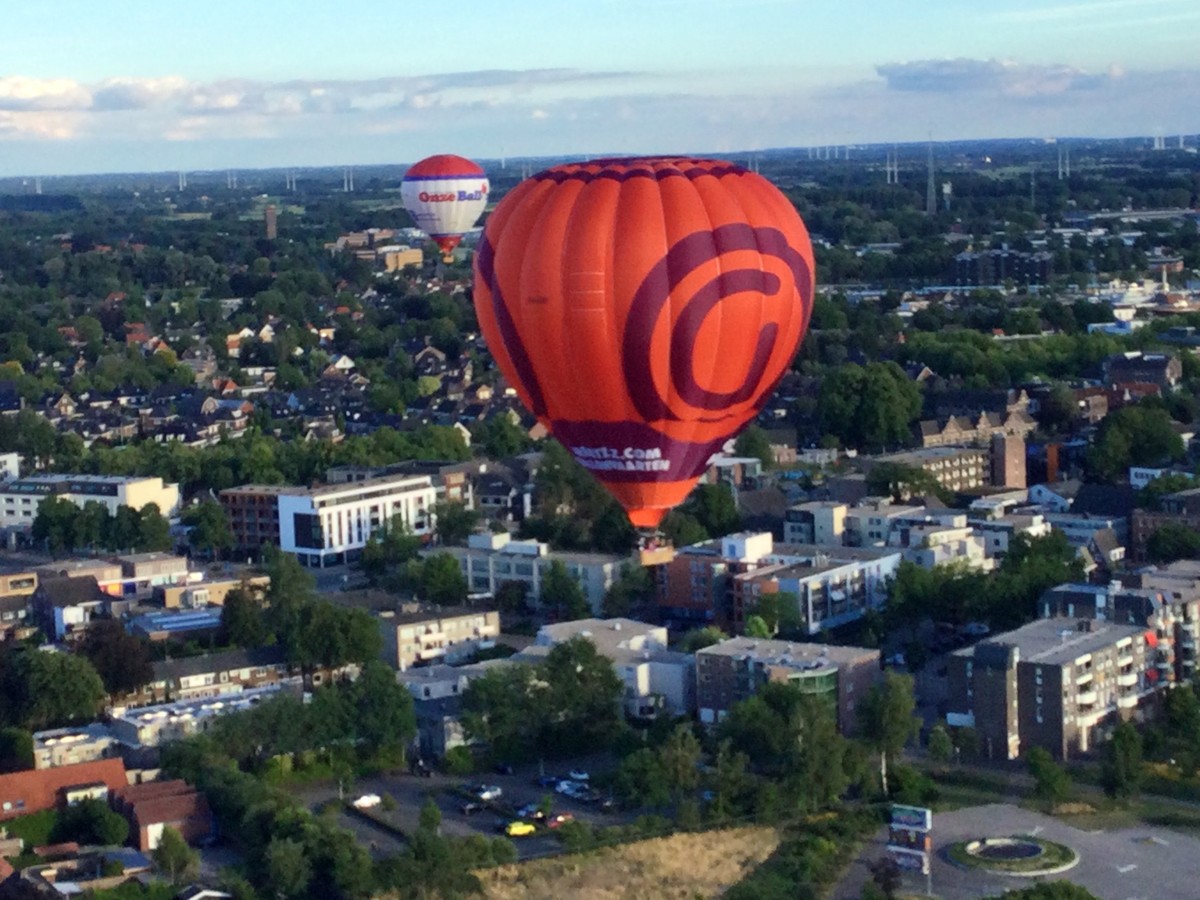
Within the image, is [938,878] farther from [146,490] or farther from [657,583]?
[146,490]

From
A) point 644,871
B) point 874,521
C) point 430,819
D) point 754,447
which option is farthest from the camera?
point 754,447

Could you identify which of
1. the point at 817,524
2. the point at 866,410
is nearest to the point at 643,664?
the point at 817,524

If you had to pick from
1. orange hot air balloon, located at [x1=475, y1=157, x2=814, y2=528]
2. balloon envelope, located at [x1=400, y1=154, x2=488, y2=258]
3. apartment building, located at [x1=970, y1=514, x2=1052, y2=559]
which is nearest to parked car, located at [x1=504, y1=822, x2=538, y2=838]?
orange hot air balloon, located at [x1=475, y1=157, x2=814, y2=528]

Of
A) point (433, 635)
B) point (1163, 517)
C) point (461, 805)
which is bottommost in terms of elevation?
point (461, 805)

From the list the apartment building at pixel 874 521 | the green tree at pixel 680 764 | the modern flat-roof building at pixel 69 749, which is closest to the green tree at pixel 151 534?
the apartment building at pixel 874 521

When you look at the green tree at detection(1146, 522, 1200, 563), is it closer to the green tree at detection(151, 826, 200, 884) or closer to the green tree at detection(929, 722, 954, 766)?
the green tree at detection(929, 722, 954, 766)

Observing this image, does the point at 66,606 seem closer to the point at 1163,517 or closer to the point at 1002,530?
the point at 1002,530

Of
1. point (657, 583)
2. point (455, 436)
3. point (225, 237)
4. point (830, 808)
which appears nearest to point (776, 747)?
point (830, 808)
